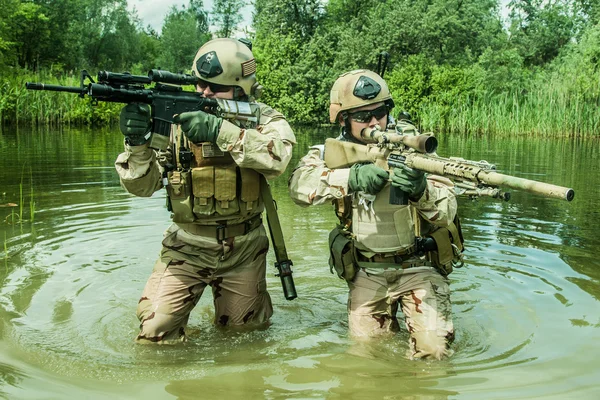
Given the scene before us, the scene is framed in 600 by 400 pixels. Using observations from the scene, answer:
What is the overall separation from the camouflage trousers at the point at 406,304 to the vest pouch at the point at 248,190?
97 cm

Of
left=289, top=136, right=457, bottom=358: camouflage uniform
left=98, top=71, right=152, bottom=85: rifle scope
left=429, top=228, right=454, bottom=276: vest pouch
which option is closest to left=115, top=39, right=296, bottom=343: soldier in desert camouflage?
left=98, top=71, right=152, bottom=85: rifle scope

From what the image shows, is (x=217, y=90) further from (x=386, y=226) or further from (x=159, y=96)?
(x=386, y=226)

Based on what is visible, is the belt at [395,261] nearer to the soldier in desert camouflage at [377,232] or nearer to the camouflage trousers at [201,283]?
the soldier in desert camouflage at [377,232]

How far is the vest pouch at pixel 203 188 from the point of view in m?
4.59

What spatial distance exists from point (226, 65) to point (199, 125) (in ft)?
2.09

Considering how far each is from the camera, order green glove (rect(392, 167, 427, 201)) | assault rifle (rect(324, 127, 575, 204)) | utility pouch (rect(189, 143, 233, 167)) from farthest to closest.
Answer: utility pouch (rect(189, 143, 233, 167)), green glove (rect(392, 167, 427, 201)), assault rifle (rect(324, 127, 575, 204))

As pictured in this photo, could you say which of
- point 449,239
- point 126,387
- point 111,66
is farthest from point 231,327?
point 111,66

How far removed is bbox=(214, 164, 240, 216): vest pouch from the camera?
4617 mm

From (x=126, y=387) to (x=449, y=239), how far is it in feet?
8.03

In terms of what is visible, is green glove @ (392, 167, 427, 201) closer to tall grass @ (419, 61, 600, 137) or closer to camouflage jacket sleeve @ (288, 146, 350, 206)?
camouflage jacket sleeve @ (288, 146, 350, 206)

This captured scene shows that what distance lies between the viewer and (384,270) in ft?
15.3

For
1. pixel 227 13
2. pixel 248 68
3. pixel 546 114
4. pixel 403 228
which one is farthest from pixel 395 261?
pixel 227 13

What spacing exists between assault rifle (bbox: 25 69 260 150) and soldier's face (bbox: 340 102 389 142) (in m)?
0.80

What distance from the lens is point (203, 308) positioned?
18.6 feet
